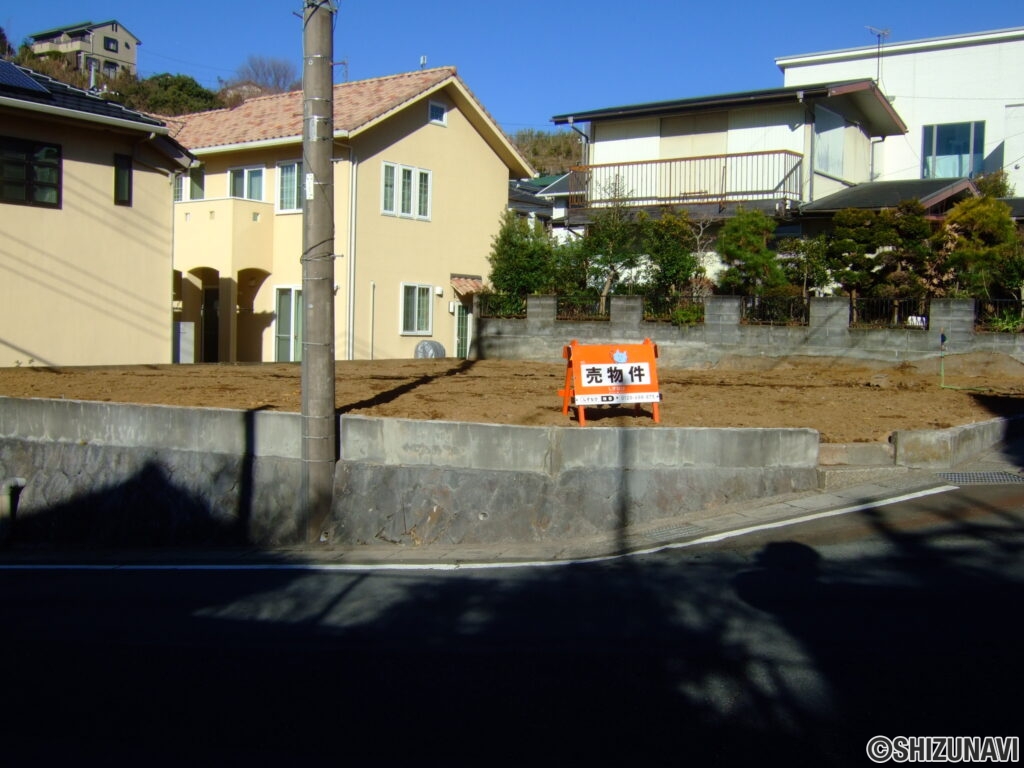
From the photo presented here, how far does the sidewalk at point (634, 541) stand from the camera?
363 inches

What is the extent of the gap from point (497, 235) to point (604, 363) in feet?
59.3

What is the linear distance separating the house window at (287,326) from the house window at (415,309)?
290cm

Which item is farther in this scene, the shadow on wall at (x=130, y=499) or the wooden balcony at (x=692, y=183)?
the wooden balcony at (x=692, y=183)

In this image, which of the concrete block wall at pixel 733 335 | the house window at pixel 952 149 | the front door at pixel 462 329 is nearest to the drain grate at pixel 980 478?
the concrete block wall at pixel 733 335

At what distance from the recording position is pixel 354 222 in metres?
24.7

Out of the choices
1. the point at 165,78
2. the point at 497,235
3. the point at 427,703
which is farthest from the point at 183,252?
the point at 165,78

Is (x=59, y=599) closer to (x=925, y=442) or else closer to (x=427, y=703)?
(x=427, y=703)

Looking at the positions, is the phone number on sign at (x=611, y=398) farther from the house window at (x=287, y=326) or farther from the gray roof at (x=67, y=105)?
the house window at (x=287, y=326)

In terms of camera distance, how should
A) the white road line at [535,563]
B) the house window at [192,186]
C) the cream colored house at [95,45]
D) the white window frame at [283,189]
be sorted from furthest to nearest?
the cream colored house at [95,45]
the house window at [192,186]
the white window frame at [283,189]
the white road line at [535,563]

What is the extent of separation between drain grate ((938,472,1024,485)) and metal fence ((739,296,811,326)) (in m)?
8.91

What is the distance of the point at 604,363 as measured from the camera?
11461mm

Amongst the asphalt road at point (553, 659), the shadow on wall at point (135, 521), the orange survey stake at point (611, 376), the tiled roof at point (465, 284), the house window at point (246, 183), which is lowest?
the shadow on wall at point (135, 521)

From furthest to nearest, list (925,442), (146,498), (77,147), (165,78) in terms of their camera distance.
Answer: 1. (165,78)
2. (77,147)
3. (146,498)
4. (925,442)

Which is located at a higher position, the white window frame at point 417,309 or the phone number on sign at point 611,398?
the white window frame at point 417,309
